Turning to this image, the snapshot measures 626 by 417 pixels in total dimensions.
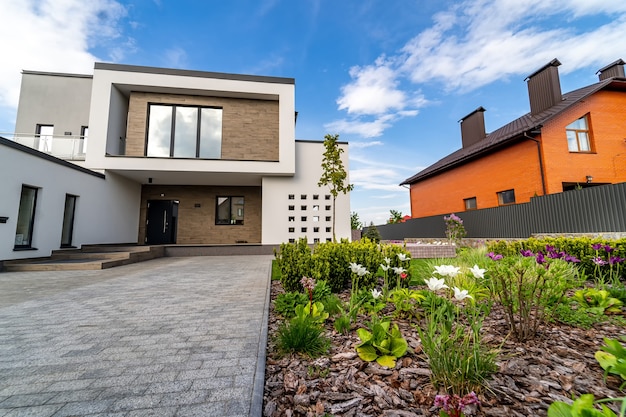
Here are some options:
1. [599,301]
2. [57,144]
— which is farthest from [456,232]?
[57,144]

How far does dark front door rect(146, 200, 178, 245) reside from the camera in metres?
12.1

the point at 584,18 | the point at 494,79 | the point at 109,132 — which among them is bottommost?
the point at 109,132

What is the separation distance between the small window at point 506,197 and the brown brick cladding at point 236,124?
1074 cm

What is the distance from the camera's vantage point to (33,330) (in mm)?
2637

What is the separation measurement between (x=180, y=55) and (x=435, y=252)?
13.1 m

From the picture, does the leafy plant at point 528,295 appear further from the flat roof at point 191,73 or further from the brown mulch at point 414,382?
the flat roof at point 191,73

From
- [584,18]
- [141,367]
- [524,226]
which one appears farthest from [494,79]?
[141,367]

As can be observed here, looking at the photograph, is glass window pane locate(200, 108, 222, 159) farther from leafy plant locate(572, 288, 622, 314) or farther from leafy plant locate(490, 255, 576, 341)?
leafy plant locate(572, 288, 622, 314)

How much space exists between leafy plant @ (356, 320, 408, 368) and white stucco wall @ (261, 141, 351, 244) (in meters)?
8.89

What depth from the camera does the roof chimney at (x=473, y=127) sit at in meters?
16.5

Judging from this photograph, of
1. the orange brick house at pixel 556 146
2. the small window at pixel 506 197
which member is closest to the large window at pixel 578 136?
the orange brick house at pixel 556 146

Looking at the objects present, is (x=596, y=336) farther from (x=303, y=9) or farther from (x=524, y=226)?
(x=303, y=9)

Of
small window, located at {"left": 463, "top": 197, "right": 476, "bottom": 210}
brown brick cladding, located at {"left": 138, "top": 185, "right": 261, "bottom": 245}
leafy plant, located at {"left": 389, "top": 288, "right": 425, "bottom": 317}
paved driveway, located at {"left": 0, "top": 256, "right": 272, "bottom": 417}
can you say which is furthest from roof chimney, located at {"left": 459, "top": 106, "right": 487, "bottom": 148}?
paved driveway, located at {"left": 0, "top": 256, "right": 272, "bottom": 417}

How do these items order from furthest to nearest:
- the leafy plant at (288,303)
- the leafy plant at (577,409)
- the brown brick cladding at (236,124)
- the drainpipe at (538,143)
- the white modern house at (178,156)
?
the brown brick cladding at (236,124) < the drainpipe at (538,143) < the white modern house at (178,156) < the leafy plant at (288,303) < the leafy plant at (577,409)
